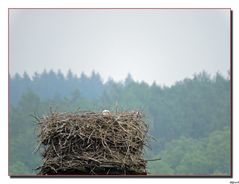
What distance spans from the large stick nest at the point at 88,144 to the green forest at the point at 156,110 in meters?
0.30

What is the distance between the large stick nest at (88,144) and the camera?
307 inches

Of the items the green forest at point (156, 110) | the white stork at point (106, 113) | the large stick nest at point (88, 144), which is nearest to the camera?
the large stick nest at point (88, 144)

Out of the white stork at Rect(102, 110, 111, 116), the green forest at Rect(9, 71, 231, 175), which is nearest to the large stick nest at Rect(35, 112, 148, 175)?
the white stork at Rect(102, 110, 111, 116)

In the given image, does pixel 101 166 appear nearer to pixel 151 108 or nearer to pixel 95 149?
pixel 95 149

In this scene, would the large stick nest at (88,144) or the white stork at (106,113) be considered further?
the white stork at (106,113)

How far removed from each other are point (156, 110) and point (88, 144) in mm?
2952

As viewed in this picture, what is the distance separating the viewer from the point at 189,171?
905 cm

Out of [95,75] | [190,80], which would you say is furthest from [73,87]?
[190,80]

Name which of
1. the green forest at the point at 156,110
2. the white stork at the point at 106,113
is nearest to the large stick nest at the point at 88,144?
the white stork at the point at 106,113

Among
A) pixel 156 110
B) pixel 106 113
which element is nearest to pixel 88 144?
pixel 106 113

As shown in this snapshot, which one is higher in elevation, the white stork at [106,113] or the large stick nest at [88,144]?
the white stork at [106,113]

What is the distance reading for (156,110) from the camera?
10.6 metres

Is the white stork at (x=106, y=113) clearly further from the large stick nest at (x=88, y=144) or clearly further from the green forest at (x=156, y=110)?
the green forest at (x=156, y=110)

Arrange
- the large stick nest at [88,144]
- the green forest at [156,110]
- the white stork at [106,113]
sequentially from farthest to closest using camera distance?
1. the green forest at [156,110]
2. the white stork at [106,113]
3. the large stick nest at [88,144]
